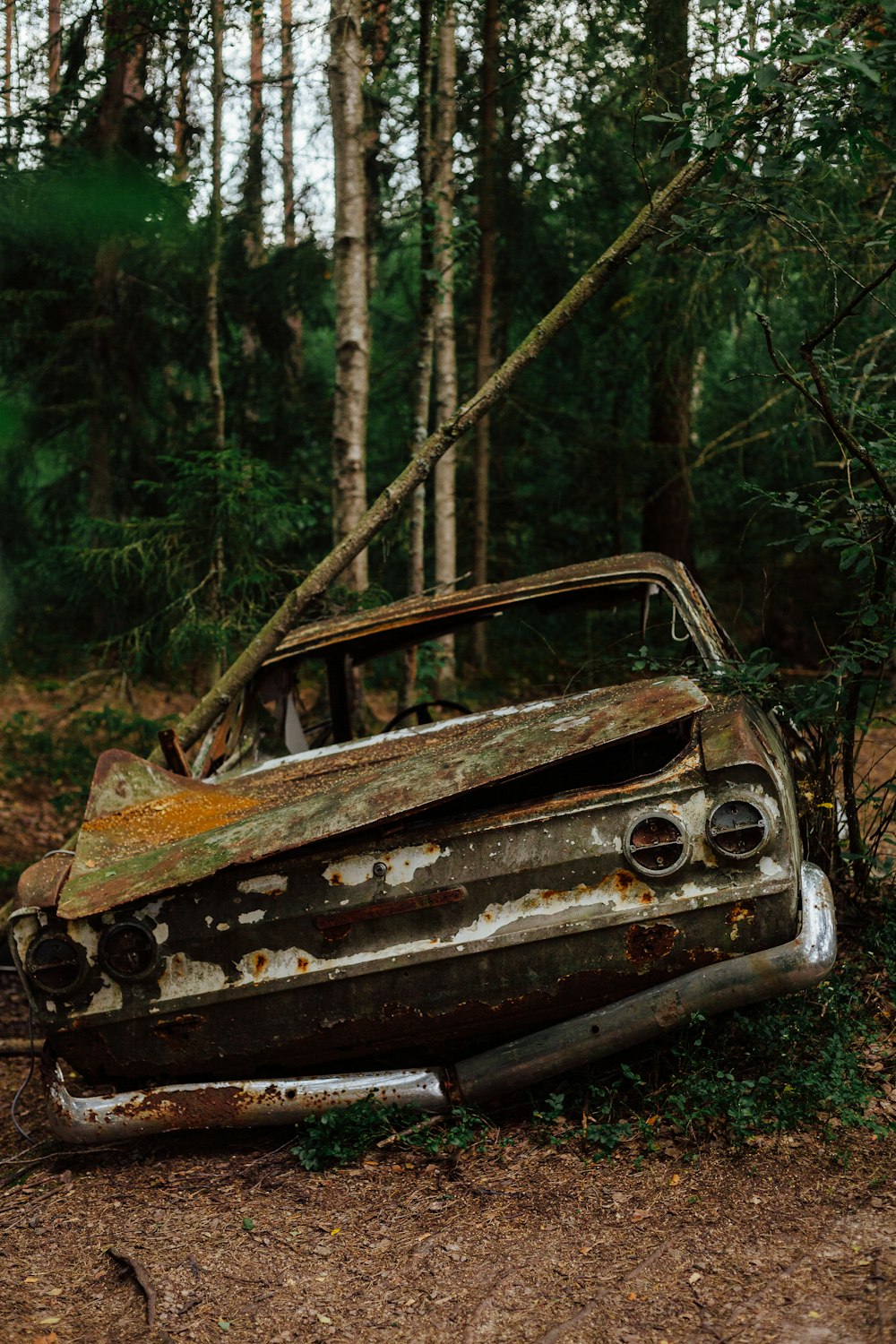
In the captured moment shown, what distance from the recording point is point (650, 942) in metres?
3.13

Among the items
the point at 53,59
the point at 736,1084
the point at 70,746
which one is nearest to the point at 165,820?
the point at 736,1084

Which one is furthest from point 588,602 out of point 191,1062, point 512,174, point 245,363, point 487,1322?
point 512,174

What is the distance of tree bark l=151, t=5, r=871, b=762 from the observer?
4.68m

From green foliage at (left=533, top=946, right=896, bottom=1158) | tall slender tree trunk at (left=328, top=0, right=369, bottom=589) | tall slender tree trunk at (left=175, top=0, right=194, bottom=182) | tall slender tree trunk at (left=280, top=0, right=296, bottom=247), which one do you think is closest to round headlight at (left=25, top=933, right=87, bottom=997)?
green foliage at (left=533, top=946, right=896, bottom=1158)

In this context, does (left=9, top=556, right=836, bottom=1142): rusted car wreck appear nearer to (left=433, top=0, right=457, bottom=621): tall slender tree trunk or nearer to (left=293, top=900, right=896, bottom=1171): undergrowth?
(left=293, top=900, right=896, bottom=1171): undergrowth

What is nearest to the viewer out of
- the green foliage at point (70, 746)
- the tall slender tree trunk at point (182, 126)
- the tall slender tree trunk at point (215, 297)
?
the tall slender tree trunk at point (215, 297)

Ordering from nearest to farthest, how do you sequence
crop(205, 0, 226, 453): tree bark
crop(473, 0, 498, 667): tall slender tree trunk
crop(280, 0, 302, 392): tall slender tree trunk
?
crop(205, 0, 226, 453): tree bark, crop(280, 0, 302, 392): tall slender tree trunk, crop(473, 0, 498, 667): tall slender tree trunk

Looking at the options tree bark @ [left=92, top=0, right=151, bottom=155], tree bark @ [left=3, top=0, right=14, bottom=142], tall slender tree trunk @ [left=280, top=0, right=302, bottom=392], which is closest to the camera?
tree bark @ [left=3, top=0, right=14, bottom=142]

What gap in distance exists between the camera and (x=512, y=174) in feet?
46.6

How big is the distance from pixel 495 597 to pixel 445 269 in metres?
4.78

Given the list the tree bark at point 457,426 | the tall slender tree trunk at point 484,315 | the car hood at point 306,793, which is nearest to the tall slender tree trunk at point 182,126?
the tall slender tree trunk at point 484,315

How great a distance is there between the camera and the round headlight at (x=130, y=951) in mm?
3289

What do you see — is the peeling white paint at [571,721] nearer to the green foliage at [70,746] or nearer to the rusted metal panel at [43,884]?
the rusted metal panel at [43,884]

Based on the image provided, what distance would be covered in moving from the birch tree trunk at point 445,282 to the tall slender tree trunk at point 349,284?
813 mm
